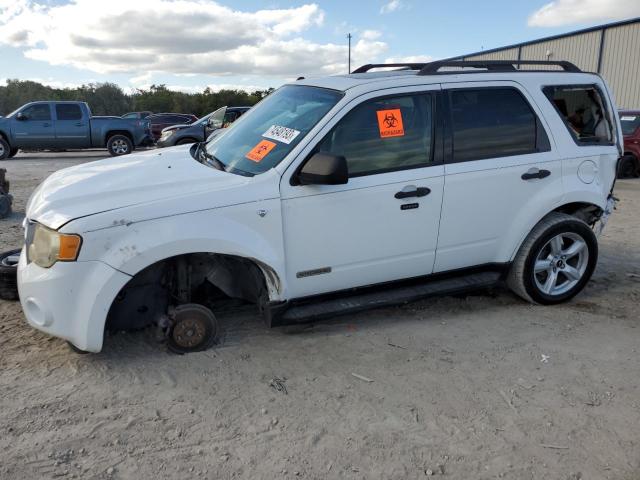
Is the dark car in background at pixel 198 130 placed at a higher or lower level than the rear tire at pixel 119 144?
higher

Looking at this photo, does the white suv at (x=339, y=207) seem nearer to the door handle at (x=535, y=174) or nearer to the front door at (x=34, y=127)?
the door handle at (x=535, y=174)

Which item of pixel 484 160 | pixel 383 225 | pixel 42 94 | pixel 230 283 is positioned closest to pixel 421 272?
pixel 383 225

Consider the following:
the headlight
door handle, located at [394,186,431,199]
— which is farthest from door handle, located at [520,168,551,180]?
the headlight

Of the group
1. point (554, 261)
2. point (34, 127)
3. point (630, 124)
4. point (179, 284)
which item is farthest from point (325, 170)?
point (34, 127)

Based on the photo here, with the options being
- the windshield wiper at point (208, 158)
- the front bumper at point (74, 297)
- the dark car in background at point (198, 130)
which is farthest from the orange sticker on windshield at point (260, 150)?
the dark car in background at point (198, 130)

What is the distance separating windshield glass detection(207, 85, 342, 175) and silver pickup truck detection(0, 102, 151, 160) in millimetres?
15103

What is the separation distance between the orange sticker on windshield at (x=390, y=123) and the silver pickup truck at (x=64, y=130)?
52.6ft

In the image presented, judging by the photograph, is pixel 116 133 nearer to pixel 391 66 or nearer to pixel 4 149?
pixel 4 149

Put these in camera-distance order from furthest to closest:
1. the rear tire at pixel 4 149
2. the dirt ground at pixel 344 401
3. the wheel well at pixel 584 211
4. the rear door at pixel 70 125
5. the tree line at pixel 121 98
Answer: the tree line at pixel 121 98 < the rear door at pixel 70 125 < the rear tire at pixel 4 149 < the wheel well at pixel 584 211 < the dirt ground at pixel 344 401

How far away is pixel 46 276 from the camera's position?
3.17 meters

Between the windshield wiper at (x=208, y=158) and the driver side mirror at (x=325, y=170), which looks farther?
the windshield wiper at (x=208, y=158)

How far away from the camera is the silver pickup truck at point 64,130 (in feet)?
56.6

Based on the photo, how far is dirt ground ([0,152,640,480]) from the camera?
2656 mm

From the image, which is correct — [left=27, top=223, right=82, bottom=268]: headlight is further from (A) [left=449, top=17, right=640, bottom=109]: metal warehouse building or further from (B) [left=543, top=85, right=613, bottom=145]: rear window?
(A) [left=449, top=17, right=640, bottom=109]: metal warehouse building
